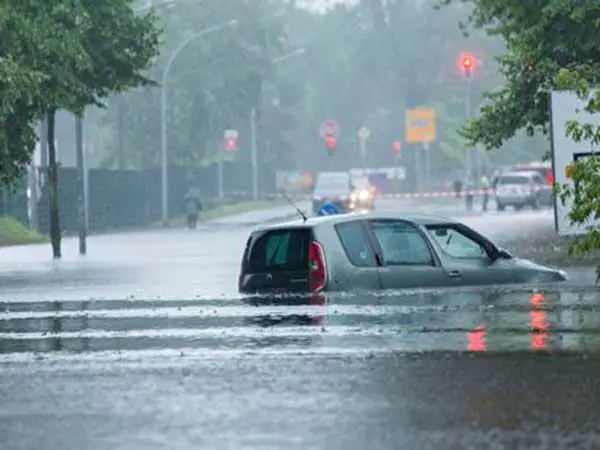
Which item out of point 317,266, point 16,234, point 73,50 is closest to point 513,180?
point 16,234

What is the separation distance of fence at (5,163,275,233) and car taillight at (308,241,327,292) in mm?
31151

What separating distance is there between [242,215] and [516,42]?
43.9 metres

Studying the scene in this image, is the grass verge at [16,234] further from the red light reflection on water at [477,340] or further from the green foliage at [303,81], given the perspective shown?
the red light reflection on water at [477,340]

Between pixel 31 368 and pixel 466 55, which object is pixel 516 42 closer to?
pixel 31 368

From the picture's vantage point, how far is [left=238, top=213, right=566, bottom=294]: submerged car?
18.3m

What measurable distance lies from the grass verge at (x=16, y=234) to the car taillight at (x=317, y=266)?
33.7 metres

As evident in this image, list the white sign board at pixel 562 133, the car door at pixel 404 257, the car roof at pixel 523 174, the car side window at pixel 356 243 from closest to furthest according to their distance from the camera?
the car side window at pixel 356 243 → the car door at pixel 404 257 → the white sign board at pixel 562 133 → the car roof at pixel 523 174

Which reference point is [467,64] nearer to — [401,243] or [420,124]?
[401,243]

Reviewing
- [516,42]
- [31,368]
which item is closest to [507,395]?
[31,368]

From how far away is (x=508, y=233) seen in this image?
4703cm

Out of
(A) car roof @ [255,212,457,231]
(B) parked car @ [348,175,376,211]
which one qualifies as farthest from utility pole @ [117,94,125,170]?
(A) car roof @ [255,212,457,231]

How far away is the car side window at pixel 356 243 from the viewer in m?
18.3

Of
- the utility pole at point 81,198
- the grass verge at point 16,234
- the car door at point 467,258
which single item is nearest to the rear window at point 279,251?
the car door at point 467,258

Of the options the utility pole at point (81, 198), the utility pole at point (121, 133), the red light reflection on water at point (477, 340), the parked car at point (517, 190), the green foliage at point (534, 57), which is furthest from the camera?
the utility pole at point (121, 133)
